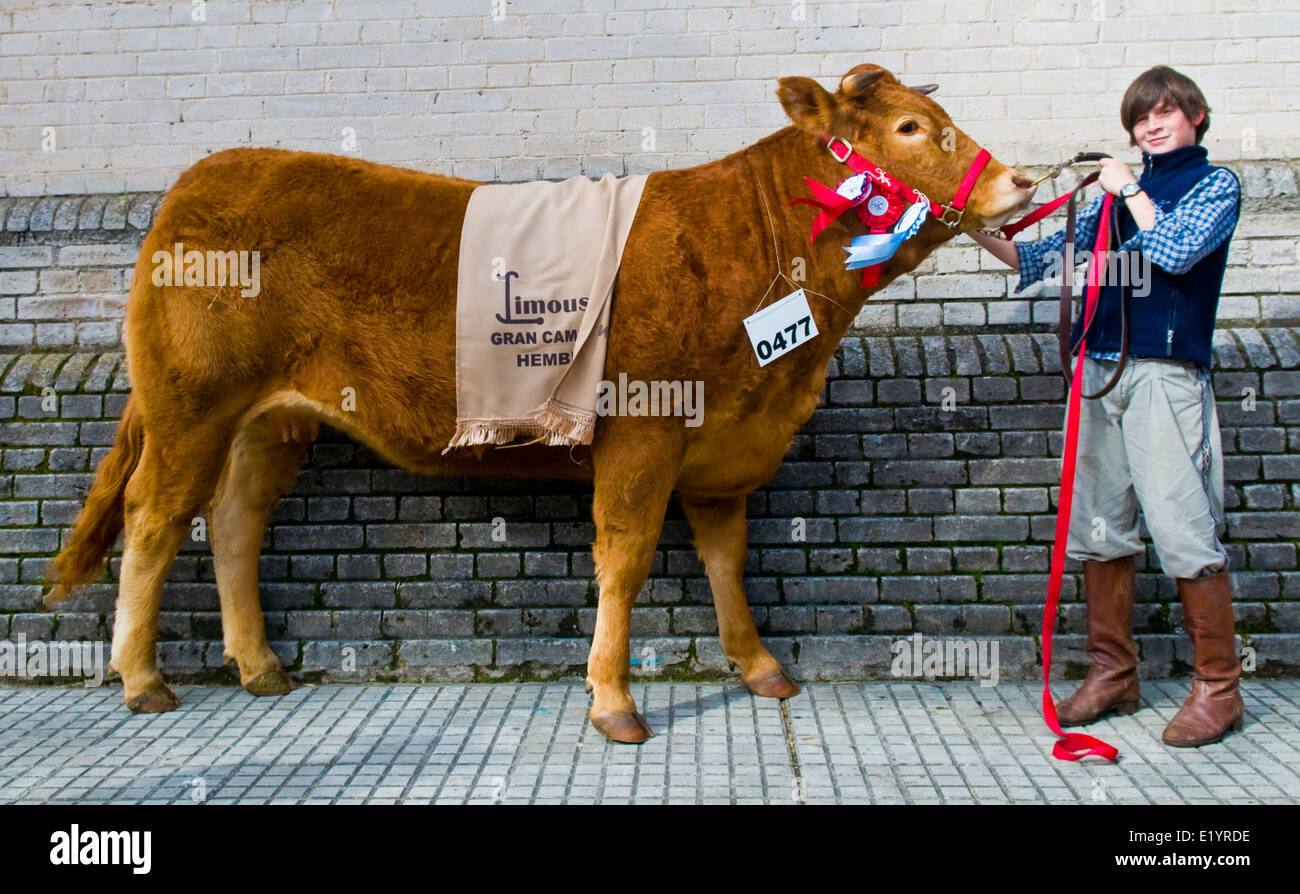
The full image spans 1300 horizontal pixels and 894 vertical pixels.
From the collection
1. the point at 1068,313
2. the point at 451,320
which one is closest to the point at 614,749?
the point at 451,320

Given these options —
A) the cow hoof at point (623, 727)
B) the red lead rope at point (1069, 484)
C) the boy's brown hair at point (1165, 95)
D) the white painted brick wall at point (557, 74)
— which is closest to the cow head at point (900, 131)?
the red lead rope at point (1069, 484)

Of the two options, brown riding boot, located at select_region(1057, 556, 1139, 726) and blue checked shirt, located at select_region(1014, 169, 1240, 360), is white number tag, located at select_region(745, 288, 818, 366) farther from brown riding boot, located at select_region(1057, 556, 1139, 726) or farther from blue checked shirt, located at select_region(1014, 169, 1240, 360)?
brown riding boot, located at select_region(1057, 556, 1139, 726)

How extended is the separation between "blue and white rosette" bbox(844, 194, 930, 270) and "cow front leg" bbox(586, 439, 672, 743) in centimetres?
116

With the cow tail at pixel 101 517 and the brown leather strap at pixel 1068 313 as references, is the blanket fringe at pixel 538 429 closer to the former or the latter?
→ the cow tail at pixel 101 517

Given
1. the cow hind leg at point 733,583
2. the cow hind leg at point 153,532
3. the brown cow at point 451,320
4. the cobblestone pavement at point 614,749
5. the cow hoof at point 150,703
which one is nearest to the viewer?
the cobblestone pavement at point 614,749

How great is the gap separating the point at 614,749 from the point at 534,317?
5.75ft

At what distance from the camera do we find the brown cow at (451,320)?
15.3ft

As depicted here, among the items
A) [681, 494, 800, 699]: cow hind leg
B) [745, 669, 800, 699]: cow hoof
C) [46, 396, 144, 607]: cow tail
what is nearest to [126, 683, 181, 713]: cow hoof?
[46, 396, 144, 607]: cow tail

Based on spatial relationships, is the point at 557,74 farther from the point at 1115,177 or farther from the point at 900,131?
the point at 1115,177

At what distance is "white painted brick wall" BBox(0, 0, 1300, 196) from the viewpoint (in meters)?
6.38

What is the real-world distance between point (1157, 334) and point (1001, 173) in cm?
88

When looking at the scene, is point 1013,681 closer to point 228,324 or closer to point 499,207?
point 499,207

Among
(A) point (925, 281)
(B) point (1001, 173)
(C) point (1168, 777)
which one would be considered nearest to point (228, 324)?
(B) point (1001, 173)

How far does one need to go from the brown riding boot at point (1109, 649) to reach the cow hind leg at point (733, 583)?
1246 millimetres
